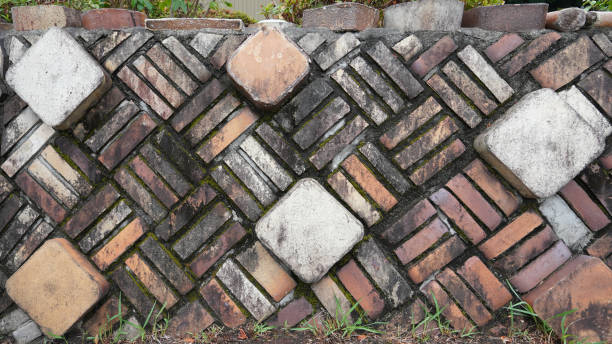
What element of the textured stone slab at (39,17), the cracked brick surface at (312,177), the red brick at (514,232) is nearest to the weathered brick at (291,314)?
the cracked brick surface at (312,177)

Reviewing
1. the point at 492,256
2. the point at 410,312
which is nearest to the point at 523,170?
the point at 492,256

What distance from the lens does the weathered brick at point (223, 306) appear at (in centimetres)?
119

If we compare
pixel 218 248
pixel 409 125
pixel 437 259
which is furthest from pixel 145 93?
pixel 437 259

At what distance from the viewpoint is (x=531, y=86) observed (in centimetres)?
120

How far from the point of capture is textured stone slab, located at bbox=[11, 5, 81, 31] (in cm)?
130

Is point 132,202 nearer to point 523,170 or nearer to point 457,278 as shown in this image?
point 457,278

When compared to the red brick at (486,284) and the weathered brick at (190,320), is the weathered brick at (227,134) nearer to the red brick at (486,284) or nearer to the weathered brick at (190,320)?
the weathered brick at (190,320)

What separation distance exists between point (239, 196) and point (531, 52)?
1091 millimetres

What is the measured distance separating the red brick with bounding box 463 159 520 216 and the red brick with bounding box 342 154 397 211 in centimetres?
28

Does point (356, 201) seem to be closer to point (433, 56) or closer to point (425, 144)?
point (425, 144)

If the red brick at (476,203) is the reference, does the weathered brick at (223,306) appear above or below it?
above

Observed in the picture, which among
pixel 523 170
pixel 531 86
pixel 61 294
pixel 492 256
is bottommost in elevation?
pixel 492 256

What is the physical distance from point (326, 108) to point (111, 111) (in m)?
0.75

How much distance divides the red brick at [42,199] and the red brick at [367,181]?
39.3 inches
